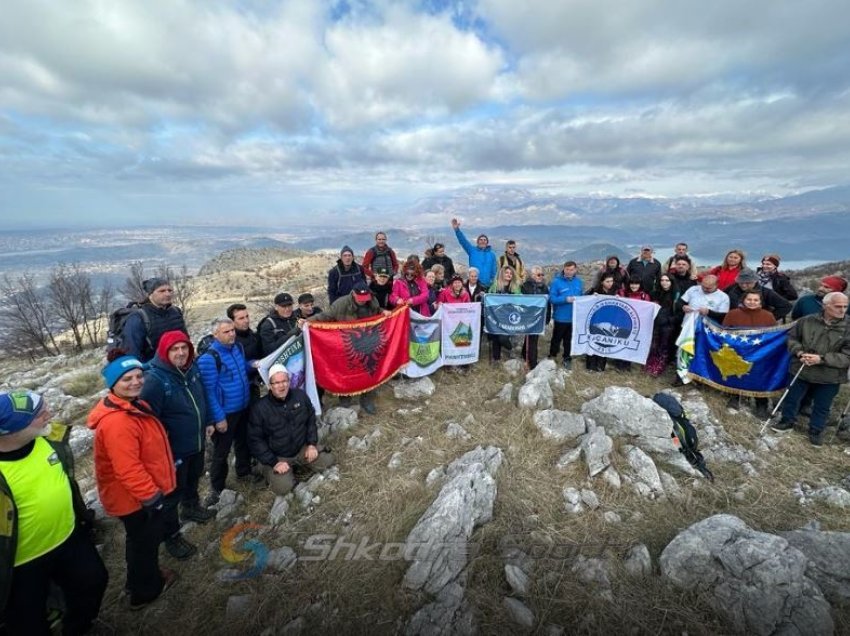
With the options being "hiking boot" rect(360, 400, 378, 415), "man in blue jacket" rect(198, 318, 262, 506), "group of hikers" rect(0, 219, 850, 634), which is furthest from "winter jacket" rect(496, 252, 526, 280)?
"man in blue jacket" rect(198, 318, 262, 506)

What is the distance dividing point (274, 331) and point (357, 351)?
1.76 m

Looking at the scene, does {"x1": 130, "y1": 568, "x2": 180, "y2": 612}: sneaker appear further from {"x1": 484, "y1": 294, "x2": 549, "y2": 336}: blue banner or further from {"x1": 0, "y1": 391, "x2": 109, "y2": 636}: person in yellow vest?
{"x1": 484, "y1": 294, "x2": 549, "y2": 336}: blue banner

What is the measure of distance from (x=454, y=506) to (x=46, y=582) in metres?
4.06

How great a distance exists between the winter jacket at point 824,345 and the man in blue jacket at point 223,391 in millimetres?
9183

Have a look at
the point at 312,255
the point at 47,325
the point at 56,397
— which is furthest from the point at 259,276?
the point at 56,397

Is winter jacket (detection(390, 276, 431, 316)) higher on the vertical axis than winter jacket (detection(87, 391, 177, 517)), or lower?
higher

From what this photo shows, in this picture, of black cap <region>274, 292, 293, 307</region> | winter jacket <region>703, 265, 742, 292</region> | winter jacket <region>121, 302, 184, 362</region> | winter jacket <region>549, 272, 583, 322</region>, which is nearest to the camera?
winter jacket <region>121, 302, 184, 362</region>

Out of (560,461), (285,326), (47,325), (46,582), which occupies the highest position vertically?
(285,326)

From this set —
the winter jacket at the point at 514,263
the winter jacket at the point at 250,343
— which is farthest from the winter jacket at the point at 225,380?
the winter jacket at the point at 514,263

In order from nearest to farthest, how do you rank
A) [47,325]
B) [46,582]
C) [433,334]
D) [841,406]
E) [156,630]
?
[46,582]
[156,630]
[841,406]
[433,334]
[47,325]

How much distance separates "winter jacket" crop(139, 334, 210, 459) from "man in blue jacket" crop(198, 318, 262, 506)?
0.19 metres

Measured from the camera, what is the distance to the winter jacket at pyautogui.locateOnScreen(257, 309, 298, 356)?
6.55 meters

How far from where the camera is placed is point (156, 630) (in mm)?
4008

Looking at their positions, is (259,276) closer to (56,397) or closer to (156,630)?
(56,397)
